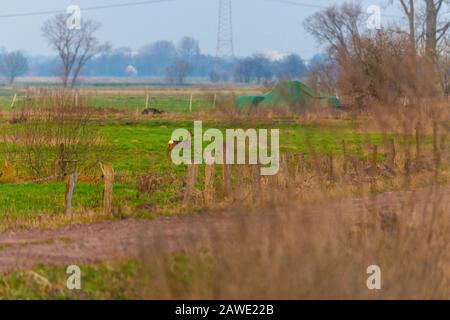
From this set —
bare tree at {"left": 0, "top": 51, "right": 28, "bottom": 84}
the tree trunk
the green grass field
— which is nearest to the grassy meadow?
the green grass field

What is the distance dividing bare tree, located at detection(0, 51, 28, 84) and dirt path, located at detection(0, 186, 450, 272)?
7572cm

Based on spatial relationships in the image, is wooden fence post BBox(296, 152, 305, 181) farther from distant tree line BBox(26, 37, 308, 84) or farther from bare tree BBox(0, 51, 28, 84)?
bare tree BBox(0, 51, 28, 84)

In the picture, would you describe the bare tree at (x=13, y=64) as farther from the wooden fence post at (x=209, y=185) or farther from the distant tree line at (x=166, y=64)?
the wooden fence post at (x=209, y=185)

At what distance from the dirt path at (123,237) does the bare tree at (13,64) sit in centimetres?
7572

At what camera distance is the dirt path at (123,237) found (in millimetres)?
8039

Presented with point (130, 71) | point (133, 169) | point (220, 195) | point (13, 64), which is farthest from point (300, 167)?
point (13, 64)

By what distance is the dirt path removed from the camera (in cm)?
804

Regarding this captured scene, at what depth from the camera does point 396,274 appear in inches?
368

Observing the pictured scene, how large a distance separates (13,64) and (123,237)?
80729 mm

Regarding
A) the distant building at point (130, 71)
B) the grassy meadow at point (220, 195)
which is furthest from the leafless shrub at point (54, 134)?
the distant building at point (130, 71)
